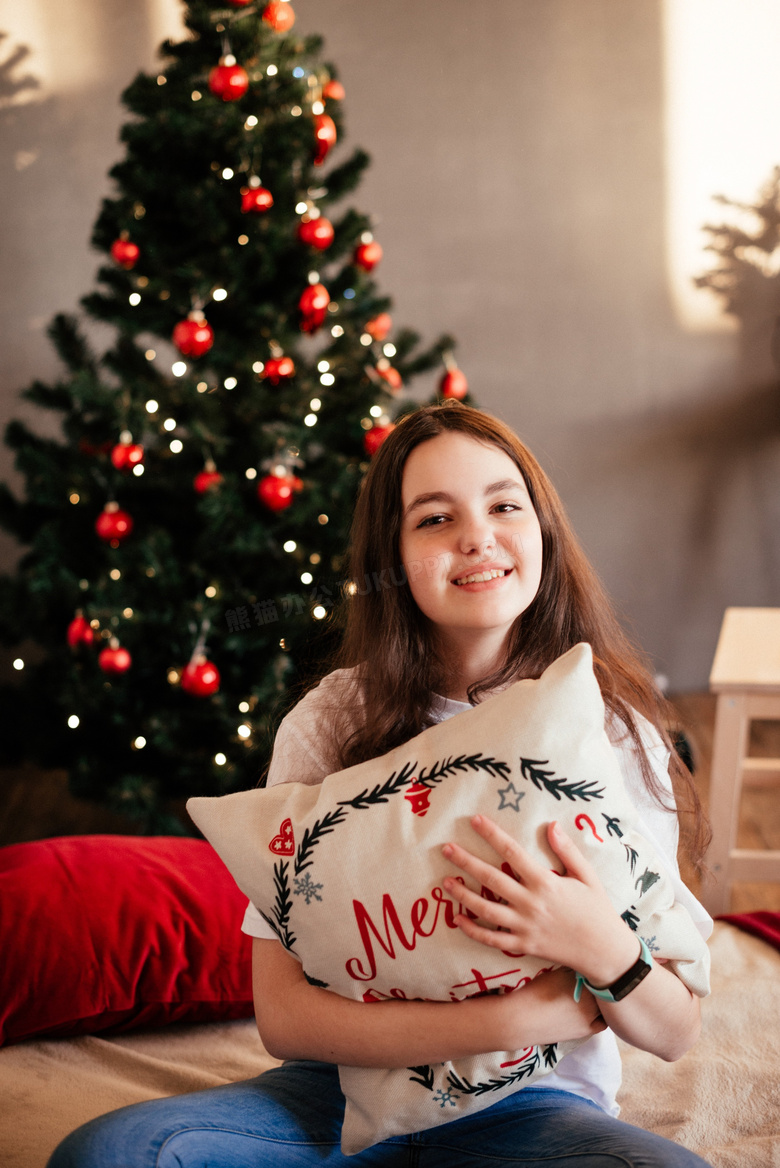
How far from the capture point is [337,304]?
83.5 inches

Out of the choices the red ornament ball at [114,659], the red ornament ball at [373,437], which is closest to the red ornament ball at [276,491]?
the red ornament ball at [373,437]

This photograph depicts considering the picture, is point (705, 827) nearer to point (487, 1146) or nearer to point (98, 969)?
point (487, 1146)

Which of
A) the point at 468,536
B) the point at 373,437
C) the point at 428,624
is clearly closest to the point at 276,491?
the point at 373,437

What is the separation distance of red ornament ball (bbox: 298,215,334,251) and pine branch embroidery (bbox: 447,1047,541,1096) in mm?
1612

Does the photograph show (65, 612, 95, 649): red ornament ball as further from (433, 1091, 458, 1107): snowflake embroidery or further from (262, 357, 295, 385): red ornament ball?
(433, 1091, 458, 1107): snowflake embroidery

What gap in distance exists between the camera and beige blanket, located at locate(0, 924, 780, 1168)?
108 centimetres

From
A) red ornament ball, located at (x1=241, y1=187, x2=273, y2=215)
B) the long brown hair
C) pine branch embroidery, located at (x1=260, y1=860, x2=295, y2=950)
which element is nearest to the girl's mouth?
the long brown hair

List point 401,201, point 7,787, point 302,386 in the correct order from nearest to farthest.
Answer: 1. point 302,386
2. point 7,787
3. point 401,201

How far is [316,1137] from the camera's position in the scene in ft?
3.05

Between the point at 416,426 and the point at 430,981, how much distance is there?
591mm

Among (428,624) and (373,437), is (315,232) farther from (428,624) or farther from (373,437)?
(428,624)

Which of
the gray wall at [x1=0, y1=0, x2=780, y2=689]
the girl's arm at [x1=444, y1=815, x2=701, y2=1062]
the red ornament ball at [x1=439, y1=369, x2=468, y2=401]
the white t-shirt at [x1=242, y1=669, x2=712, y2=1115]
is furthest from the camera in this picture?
the gray wall at [x1=0, y1=0, x2=780, y2=689]

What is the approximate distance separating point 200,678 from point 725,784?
1.08 m

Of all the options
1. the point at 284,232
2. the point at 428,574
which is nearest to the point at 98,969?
the point at 428,574
